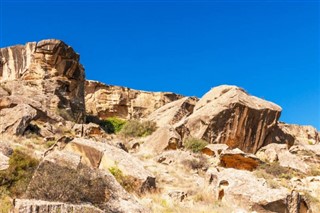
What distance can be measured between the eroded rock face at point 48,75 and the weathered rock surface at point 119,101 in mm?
16079

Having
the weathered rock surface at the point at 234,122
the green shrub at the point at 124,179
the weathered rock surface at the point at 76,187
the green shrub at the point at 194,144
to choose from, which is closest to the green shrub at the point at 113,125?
the weathered rock surface at the point at 234,122

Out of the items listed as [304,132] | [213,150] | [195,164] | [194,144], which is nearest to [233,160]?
[195,164]

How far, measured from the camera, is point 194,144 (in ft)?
75.8

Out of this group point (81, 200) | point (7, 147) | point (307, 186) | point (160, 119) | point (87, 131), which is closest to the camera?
point (81, 200)

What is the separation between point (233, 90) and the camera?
2959 centimetres

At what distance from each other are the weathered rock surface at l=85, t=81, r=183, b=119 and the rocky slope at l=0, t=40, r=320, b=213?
0.14 metres

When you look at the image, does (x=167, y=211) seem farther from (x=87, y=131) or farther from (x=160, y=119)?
(x=160, y=119)

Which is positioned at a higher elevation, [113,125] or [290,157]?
[113,125]

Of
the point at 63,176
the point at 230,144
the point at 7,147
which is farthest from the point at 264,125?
the point at 63,176

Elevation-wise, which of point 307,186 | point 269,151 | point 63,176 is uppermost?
point 269,151

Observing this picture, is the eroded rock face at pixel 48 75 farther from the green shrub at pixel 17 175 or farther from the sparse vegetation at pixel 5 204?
the sparse vegetation at pixel 5 204

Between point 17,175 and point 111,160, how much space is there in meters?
2.54

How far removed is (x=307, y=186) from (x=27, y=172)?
39.9ft

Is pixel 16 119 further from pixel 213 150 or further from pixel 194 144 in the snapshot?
pixel 213 150
